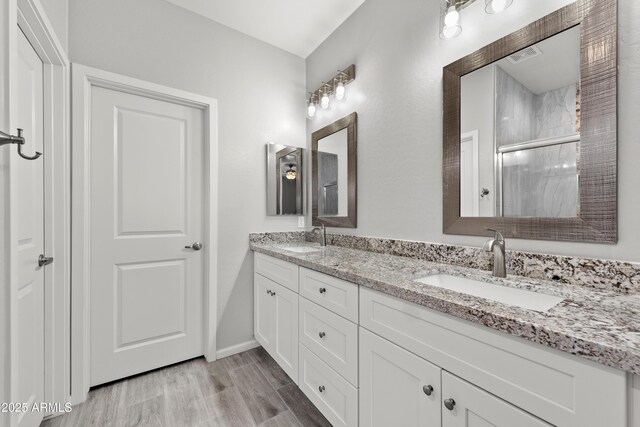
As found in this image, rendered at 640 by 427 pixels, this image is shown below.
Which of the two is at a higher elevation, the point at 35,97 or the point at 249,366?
the point at 35,97

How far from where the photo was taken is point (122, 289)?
5.82ft

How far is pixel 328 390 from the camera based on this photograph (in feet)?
4.22

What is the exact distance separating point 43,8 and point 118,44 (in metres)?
0.58

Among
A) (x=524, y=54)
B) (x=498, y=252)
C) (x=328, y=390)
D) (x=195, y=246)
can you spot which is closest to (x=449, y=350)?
(x=498, y=252)

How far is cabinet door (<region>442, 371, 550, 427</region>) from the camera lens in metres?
0.64

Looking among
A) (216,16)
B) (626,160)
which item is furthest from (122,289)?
(626,160)

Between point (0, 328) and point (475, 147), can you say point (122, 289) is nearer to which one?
point (0, 328)

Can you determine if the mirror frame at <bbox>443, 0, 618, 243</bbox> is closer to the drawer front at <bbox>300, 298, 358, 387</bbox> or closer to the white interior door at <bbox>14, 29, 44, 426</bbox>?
the drawer front at <bbox>300, 298, 358, 387</bbox>

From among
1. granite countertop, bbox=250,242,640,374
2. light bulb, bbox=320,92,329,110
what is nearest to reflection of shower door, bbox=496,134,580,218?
granite countertop, bbox=250,242,640,374

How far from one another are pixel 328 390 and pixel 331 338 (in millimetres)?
262

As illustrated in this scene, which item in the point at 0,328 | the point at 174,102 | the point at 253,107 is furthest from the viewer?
the point at 253,107

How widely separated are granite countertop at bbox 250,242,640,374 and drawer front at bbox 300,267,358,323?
0.18ft

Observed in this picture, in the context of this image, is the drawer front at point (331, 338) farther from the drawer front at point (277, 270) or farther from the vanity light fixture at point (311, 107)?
the vanity light fixture at point (311, 107)

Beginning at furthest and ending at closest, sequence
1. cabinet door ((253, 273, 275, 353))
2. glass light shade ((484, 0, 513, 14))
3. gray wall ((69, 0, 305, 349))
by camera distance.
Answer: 1. cabinet door ((253, 273, 275, 353))
2. gray wall ((69, 0, 305, 349))
3. glass light shade ((484, 0, 513, 14))
